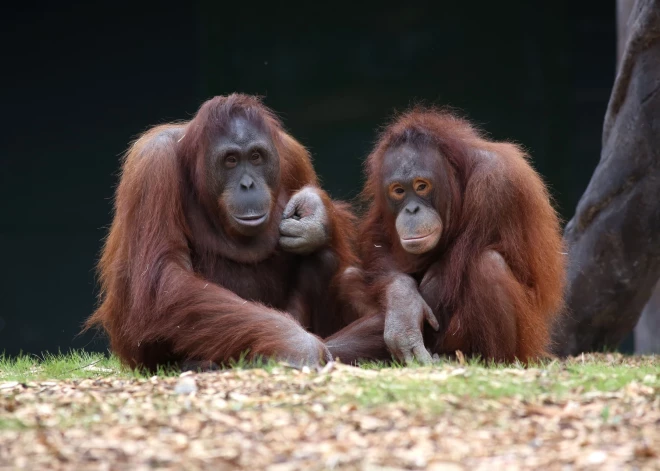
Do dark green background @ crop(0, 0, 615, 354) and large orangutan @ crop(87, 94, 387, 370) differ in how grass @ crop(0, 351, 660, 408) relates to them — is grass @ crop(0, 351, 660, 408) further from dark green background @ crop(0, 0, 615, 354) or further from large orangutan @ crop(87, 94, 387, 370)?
dark green background @ crop(0, 0, 615, 354)

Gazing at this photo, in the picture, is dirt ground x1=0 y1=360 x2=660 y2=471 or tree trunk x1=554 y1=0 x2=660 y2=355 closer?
dirt ground x1=0 y1=360 x2=660 y2=471

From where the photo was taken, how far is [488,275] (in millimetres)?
4773

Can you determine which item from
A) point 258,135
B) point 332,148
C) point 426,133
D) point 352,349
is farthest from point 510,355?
point 332,148

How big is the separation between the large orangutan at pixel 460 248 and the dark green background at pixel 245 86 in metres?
3.81

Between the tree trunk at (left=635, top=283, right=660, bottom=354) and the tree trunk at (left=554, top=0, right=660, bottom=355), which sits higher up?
the tree trunk at (left=554, top=0, right=660, bottom=355)

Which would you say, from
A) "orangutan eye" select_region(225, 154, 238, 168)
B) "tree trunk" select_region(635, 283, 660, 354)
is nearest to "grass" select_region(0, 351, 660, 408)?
"orangutan eye" select_region(225, 154, 238, 168)

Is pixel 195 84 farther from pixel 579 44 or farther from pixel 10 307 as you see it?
pixel 579 44

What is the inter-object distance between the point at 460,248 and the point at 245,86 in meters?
4.53

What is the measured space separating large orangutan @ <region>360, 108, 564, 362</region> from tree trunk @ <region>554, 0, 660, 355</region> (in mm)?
1108

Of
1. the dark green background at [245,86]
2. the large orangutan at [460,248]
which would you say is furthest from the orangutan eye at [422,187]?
the dark green background at [245,86]

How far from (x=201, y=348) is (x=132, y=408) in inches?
51.0

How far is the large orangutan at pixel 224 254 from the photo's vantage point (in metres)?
4.79

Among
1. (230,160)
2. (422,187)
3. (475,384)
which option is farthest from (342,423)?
(230,160)

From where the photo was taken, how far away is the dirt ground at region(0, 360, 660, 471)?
286 cm
